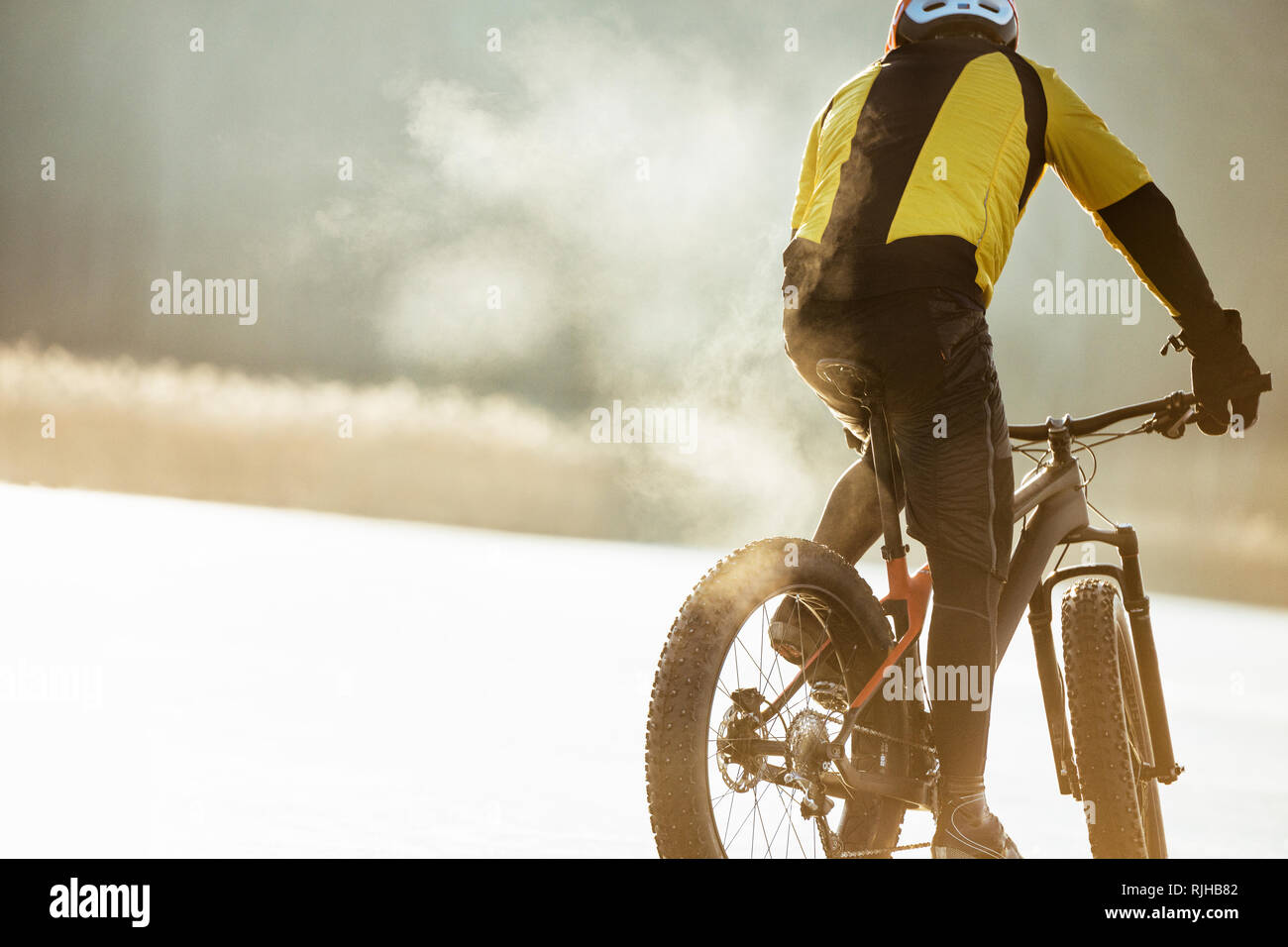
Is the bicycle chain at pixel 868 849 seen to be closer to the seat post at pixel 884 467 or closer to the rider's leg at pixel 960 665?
the rider's leg at pixel 960 665

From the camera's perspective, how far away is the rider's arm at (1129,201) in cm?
172

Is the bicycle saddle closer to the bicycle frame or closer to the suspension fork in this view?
the bicycle frame

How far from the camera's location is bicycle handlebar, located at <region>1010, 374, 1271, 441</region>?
1.77 meters

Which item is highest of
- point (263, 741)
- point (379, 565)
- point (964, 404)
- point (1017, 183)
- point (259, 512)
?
point (259, 512)

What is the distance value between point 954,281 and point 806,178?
424mm

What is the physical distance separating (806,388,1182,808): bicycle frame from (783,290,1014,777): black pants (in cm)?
5

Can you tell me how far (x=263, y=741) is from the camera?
3188 mm

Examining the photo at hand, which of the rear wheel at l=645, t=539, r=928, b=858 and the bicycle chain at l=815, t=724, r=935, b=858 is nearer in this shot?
the rear wheel at l=645, t=539, r=928, b=858

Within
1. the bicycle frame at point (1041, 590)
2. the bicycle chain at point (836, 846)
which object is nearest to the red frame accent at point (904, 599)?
the bicycle frame at point (1041, 590)

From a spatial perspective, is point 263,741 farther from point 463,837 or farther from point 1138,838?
point 1138,838

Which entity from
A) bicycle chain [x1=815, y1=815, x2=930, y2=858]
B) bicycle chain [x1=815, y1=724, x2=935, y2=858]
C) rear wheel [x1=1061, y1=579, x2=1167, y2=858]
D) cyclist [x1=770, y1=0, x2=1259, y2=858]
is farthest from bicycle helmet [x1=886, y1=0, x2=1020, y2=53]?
bicycle chain [x1=815, y1=815, x2=930, y2=858]

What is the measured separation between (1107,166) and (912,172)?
33 centimetres
